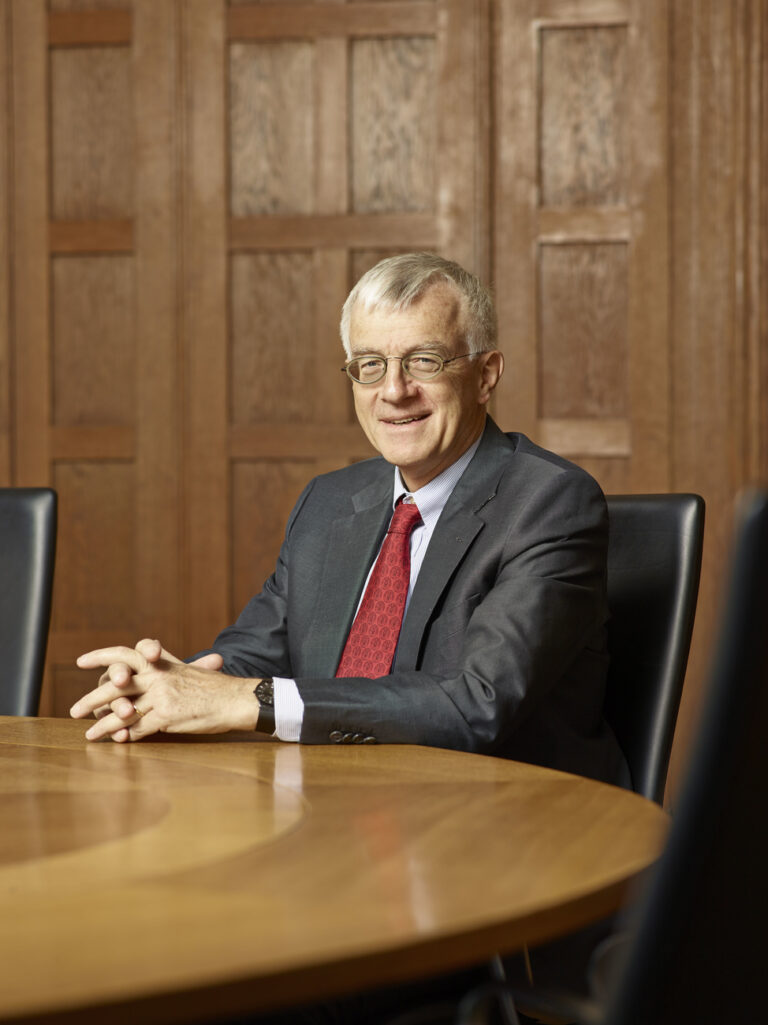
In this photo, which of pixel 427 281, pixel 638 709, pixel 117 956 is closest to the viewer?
pixel 117 956

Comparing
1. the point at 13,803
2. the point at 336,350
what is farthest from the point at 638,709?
the point at 336,350

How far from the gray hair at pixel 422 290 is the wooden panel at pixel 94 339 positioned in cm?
198

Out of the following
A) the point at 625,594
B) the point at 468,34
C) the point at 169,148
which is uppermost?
the point at 468,34

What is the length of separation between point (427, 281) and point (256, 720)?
0.85 metres

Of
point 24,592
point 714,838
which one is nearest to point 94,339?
point 24,592

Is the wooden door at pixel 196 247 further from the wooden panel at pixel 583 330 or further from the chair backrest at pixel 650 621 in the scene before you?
the chair backrest at pixel 650 621

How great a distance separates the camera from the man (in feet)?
4.81

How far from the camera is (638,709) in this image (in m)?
1.74

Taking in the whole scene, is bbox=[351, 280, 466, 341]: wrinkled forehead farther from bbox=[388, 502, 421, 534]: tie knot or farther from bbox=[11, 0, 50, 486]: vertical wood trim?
bbox=[11, 0, 50, 486]: vertical wood trim

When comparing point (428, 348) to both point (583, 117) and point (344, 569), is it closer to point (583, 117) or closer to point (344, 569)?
point (344, 569)

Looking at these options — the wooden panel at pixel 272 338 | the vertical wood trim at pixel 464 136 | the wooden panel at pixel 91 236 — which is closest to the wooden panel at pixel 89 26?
the wooden panel at pixel 91 236

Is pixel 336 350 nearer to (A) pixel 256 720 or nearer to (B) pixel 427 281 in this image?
(B) pixel 427 281

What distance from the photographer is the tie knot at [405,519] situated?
1948 mm

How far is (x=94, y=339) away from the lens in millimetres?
3900
